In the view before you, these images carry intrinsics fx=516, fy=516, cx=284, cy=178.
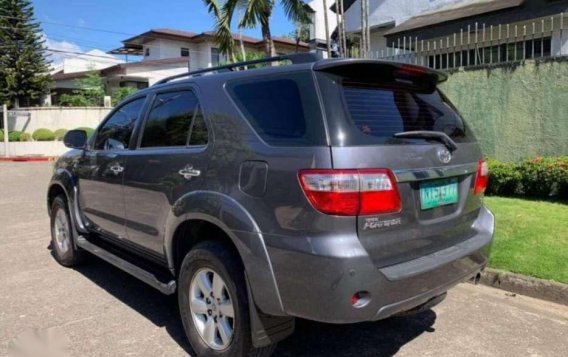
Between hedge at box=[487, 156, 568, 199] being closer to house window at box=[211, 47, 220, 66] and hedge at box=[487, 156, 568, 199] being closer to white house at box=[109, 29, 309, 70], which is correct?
white house at box=[109, 29, 309, 70]

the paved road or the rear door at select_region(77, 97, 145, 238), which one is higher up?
the rear door at select_region(77, 97, 145, 238)

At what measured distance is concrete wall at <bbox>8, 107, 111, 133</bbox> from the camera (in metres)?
26.7

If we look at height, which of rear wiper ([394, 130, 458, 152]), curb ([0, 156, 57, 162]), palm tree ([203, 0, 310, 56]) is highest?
palm tree ([203, 0, 310, 56])

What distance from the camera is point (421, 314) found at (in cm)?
430

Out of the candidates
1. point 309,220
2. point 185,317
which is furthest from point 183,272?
point 309,220

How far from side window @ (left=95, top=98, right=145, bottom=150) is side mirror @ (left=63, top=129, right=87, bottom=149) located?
285 mm

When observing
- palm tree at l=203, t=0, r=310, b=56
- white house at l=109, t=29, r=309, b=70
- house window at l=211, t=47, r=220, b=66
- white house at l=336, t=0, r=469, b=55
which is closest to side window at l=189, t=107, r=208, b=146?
palm tree at l=203, t=0, r=310, b=56

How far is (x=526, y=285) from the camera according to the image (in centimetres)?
469

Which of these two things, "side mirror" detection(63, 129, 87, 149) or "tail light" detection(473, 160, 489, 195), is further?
"side mirror" detection(63, 129, 87, 149)

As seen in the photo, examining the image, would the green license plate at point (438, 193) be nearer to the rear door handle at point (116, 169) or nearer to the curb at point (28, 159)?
the rear door handle at point (116, 169)

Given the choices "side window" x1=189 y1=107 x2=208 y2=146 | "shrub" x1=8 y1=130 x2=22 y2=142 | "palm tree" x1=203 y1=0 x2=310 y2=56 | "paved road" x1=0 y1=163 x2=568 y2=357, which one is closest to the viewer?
"side window" x1=189 y1=107 x2=208 y2=146

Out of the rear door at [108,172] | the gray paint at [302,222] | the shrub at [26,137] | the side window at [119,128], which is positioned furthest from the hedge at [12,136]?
the gray paint at [302,222]

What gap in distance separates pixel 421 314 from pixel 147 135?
2.72 metres

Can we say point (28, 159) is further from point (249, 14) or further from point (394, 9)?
point (394, 9)
